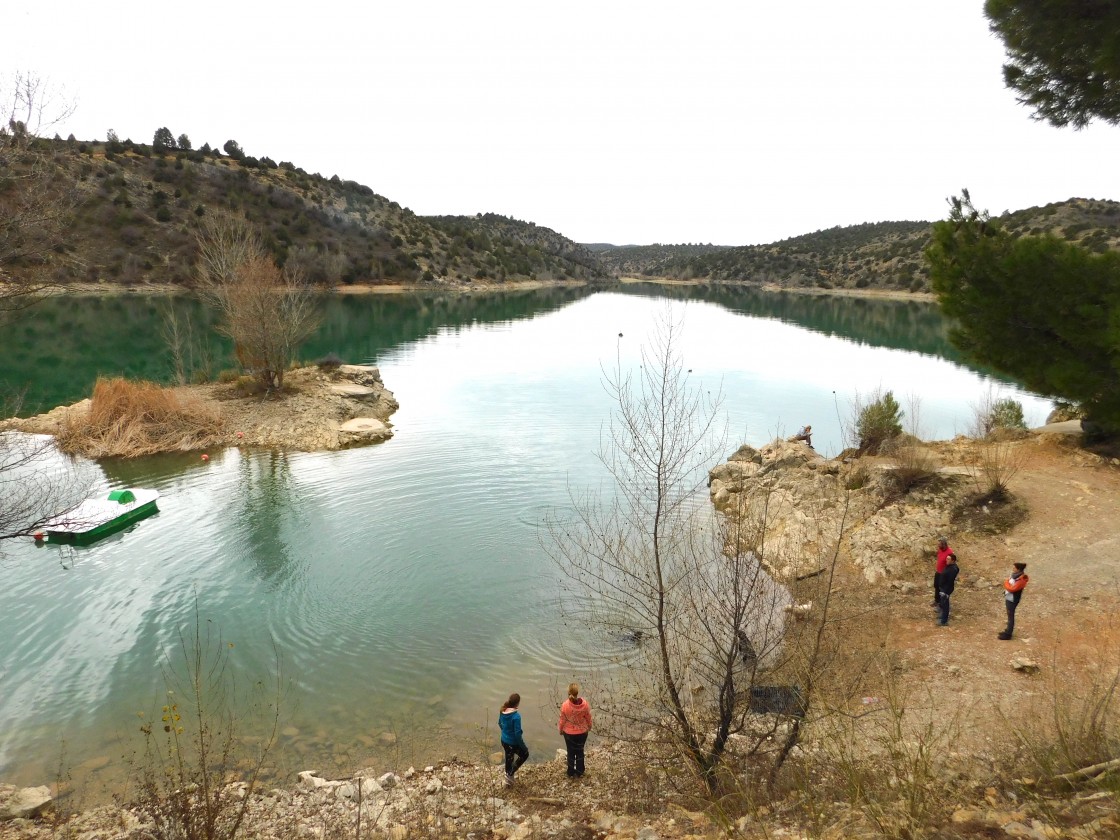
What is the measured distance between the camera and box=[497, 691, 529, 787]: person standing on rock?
7852 millimetres

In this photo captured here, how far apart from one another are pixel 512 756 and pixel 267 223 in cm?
8958

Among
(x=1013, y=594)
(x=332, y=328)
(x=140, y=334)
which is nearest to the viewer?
(x=1013, y=594)

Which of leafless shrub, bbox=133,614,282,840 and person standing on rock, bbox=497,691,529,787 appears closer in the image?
leafless shrub, bbox=133,614,282,840

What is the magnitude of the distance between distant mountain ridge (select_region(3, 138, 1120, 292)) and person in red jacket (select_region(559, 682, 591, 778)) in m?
53.8

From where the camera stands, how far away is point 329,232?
8981cm

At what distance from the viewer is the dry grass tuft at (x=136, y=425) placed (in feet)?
71.7

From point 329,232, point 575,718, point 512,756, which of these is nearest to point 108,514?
point 512,756

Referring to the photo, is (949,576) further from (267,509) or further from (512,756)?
(267,509)

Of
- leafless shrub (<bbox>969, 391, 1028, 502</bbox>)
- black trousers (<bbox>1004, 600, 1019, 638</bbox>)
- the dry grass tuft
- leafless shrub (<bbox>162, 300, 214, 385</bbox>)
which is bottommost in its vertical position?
black trousers (<bbox>1004, 600, 1019, 638</bbox>)

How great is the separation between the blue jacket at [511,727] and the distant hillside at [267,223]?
186ft

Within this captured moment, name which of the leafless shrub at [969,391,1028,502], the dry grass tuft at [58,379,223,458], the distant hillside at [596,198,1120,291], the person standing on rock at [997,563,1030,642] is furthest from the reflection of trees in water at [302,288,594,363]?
the distant hillside at [596,198,1120,291]

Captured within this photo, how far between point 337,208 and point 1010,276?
98.1 m

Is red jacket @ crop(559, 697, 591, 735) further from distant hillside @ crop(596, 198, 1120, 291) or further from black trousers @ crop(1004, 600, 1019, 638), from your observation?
distant hillside @ crop(596, 198, 1120, 291)

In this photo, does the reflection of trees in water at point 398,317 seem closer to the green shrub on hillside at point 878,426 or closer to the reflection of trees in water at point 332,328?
the reflection of trees in water at point 332,328
